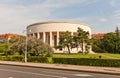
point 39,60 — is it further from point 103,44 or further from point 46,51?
point 103,44

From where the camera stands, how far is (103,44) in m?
133

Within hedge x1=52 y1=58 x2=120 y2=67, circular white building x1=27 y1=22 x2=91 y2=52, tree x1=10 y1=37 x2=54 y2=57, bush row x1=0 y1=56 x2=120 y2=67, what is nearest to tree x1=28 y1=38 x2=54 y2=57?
tree x1=10 y1=37 x2=54 y2=57

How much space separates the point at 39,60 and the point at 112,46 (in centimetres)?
8809

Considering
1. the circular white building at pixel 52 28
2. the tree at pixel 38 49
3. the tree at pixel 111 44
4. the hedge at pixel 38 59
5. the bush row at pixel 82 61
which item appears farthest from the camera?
the tree at pixel 111 44

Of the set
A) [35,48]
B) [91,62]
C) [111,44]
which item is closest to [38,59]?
[35,48]

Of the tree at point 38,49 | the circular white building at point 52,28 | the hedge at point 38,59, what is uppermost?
the circular white building at point 52,28

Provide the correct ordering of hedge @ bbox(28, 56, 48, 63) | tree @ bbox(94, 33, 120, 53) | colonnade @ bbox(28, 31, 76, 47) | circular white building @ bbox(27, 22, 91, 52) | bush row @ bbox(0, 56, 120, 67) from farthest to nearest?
1. tree @ bbox(94, 33, 120, 53)
2. colonnade @ bbox(28, 31, 76, 47)
3. circular white building @ bbox(27, 22, 91, 52)
4. hedge @ bbox(28, 56, 48, 63)
5. bush row @ bbox(0, 56, 120, 67)

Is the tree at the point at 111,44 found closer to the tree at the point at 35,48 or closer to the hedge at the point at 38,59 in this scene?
the tree at the point at 35,48

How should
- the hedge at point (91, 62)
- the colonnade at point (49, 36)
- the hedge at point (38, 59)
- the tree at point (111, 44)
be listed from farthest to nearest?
the tree at point (111, 44)
the colonnade at point (49, 36)
the hedge at point (38, 59)
the hedge at point (91, 62)

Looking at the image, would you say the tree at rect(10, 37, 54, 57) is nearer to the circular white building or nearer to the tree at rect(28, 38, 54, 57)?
the tree at rect(28, 38, 54, 57)

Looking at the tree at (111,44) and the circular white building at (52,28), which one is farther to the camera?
the tree at (111,44)

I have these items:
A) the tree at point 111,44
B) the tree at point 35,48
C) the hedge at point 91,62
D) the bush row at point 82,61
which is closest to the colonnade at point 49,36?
the tree at point 111,44

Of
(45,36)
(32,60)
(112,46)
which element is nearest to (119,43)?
(112,46)

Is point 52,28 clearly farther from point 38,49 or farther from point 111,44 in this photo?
point 38,49
